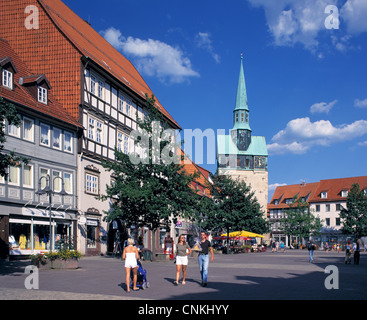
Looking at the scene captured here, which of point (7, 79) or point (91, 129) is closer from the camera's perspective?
point (7, 79)

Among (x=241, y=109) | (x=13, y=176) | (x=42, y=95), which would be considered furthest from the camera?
(x=241, y=109)

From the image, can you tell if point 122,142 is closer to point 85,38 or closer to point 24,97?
point 85,38

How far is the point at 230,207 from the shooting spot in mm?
58094

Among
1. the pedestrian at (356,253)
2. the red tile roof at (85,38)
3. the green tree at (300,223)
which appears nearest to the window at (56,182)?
→ the red tile roof at (85,38)

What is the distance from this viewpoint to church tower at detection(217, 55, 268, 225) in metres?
114

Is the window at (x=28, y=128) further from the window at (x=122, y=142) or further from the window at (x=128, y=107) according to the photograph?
the window at (x=128, y=107)

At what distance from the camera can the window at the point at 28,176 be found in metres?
29.5

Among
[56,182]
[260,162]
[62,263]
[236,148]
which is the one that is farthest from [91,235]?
[236,148]

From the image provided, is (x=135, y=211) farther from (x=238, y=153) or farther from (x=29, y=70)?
(x=238, y=153)

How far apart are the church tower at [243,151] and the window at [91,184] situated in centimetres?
7780

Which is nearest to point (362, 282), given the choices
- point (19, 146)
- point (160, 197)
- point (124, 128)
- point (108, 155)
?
point (160, 197)

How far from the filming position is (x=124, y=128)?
41.7 m

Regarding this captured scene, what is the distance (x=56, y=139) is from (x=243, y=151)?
85100 mm
